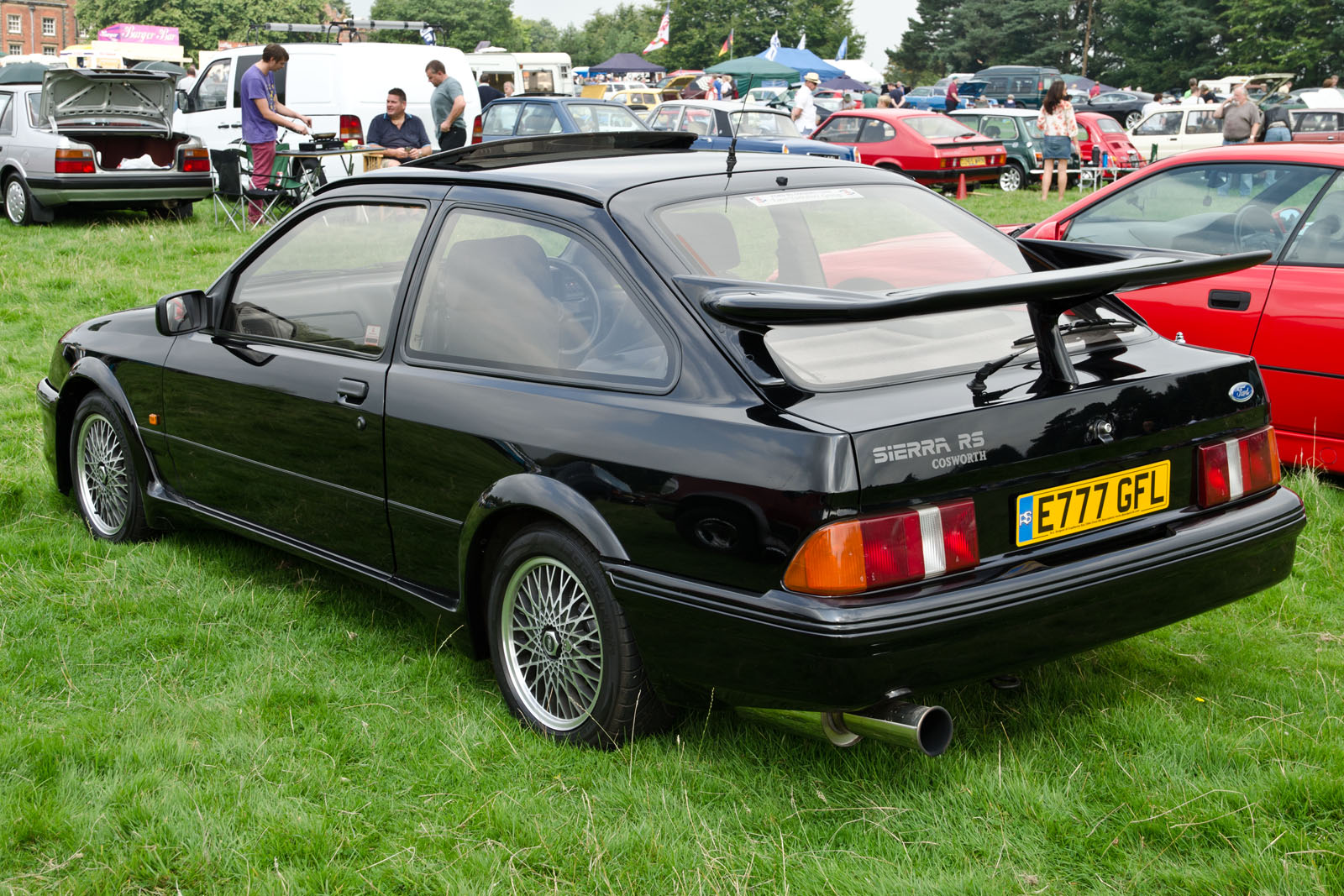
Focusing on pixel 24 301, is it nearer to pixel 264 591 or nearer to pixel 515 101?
pixel 264 591

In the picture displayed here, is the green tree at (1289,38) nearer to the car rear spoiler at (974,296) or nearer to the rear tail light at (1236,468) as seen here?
the rear tail light at (1236,468)

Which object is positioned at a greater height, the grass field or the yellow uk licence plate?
the yellow uk licence plate

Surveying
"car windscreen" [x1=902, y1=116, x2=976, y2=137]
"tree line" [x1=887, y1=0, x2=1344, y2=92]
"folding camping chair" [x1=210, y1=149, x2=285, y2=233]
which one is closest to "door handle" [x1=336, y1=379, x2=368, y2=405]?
"folding camping chair" [x1=210, y1=149, x2=285, y2=233]

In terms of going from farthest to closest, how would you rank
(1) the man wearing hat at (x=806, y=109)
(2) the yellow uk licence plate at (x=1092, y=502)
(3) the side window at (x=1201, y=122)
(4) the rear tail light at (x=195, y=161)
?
(3) the side window at (x=1201, y=122) → (1) the man wearing hat at (x=806, y=109) → (4) the rear tail light at (x=195, y=161) → (2) the yellow uk licence plate at (x=1092, y=502)

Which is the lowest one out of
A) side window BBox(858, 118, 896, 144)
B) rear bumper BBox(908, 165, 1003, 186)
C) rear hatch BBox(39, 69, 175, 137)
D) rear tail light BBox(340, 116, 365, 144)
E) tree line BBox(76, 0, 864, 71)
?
rear bumper BBox(908, 165, 1003, 186)

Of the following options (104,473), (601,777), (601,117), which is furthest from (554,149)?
(601,117)

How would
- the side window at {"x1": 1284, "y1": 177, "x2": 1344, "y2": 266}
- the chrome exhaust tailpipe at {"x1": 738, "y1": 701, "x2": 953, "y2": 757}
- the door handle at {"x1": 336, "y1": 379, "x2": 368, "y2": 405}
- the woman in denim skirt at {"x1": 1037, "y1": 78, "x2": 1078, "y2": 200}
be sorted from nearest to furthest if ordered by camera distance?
the chrome exhaust tailpipe at {"x1": 738, "y1": 701, "x2": 953, "y2": 757}, the door handle at {"x1": 336, "y1": 379, "x2": 368, "y2": 405}, the side window at {"x1": 1284, "y1": 177, "x2": 1344, "y2": 266}, the woman in denim skirt at {"x1": 1037, "y1": 78, "x2": 1078, "y2": 200}

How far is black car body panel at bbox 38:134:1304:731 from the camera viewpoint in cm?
284

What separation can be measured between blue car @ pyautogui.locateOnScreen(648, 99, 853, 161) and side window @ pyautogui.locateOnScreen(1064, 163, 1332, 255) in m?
11.9

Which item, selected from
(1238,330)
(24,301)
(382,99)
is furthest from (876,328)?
(382,99)

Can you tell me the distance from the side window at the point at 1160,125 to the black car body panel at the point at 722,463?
23859 millimetres

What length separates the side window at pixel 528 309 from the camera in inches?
130

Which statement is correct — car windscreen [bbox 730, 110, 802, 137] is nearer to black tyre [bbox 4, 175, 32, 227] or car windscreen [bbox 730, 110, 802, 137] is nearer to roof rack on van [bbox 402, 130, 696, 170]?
black tyre [bbox 4, 175, 32, 227]

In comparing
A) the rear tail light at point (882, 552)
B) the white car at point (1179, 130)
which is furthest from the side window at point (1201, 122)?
the rear tail light at point (882, 552)
